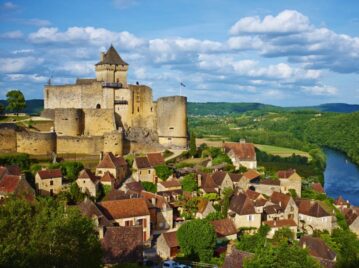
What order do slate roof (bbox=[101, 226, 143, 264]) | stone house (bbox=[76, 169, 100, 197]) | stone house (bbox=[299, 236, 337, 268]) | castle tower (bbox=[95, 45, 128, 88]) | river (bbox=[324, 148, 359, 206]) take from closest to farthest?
slate roof (bbox=[101, 226, 143, 264]) < stone house (bbox=[299, 236, 337, 268]) < stone house (bbox=[76, 169, 100, 197]) < castle tower (bbox=[95, 45, 128, 88]) < river (bbox=[324, 148, 359, 206])

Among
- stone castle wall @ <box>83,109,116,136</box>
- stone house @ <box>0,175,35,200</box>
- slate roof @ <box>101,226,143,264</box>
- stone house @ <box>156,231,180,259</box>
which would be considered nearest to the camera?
slate roof @ <box>101,226,143,264</box>

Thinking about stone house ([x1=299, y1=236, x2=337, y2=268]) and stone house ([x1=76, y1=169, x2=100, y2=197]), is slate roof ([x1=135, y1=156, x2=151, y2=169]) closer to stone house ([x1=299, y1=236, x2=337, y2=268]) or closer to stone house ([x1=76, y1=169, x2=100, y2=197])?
stone house ([x1=76, y1=169, x2=100, y2=197])

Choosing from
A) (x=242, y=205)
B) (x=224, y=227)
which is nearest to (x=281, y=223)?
(x=242, y=205)

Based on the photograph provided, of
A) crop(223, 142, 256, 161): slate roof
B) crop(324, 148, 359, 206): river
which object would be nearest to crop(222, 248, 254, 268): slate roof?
crop(223, 142, 256, 161): slate roof

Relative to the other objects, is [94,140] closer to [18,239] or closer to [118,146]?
[118,146]

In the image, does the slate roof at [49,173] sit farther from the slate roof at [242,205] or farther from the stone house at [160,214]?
the slate roof at [242,205]

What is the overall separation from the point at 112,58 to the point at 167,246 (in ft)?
86.3

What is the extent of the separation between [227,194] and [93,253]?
2061cm

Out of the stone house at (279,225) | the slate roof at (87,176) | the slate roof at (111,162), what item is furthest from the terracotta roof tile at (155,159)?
the stone house at (279,225)

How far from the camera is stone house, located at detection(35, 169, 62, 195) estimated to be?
35844mm

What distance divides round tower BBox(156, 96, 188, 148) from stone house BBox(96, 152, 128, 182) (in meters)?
9.24

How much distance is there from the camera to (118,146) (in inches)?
1767

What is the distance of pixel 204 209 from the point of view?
3734 cm

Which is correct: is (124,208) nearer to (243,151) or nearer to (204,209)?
(204,209)
